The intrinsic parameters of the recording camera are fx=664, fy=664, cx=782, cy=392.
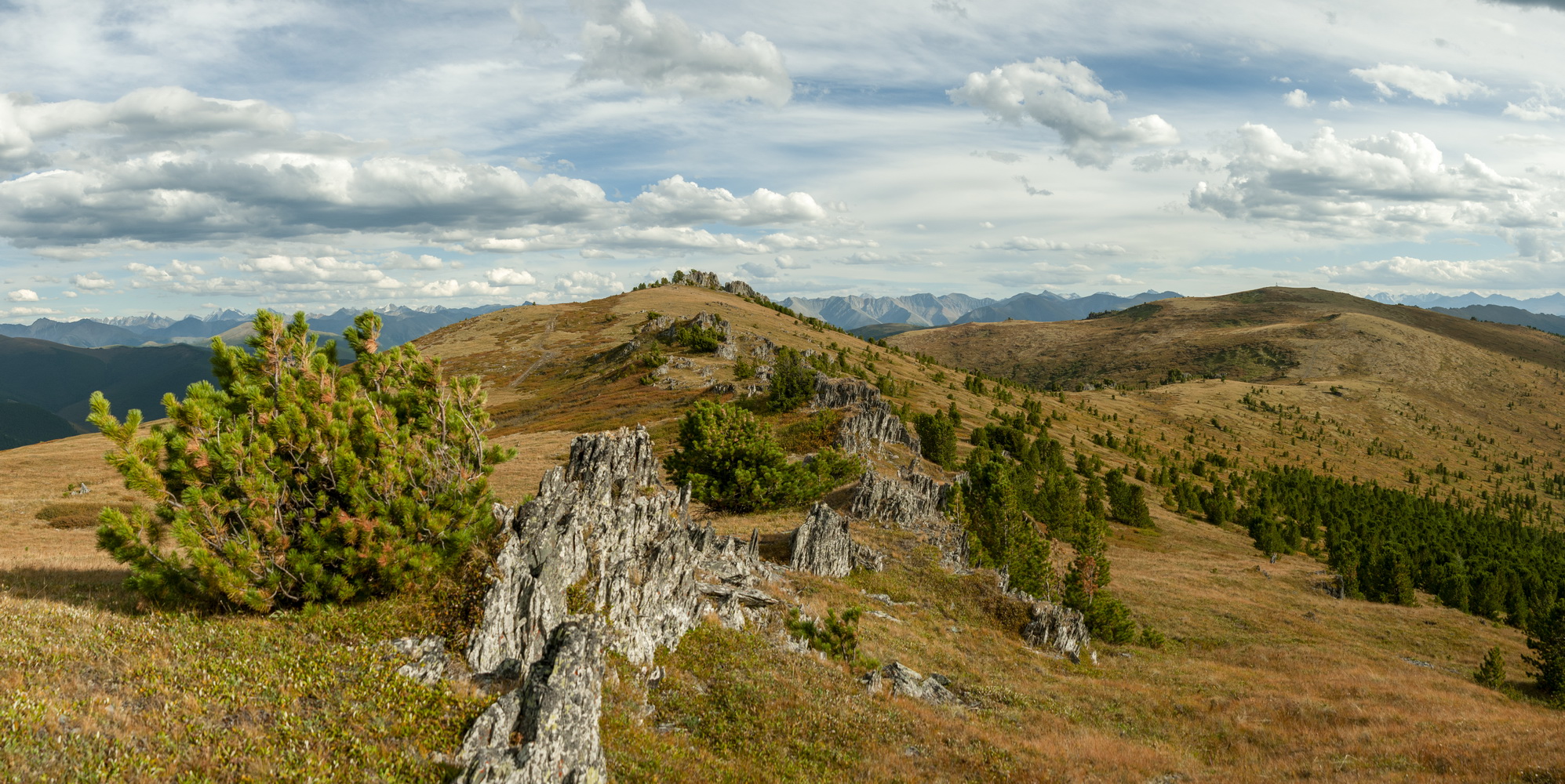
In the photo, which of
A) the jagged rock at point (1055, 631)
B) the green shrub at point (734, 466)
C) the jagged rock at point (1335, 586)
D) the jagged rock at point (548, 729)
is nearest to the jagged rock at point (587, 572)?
the jagged rock at point (548, 729)

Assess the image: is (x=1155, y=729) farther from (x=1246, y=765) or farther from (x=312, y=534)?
(x=312, y=534)

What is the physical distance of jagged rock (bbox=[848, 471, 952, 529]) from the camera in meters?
50.0

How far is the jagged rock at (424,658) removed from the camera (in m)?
14.7

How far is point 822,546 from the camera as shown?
38844mm

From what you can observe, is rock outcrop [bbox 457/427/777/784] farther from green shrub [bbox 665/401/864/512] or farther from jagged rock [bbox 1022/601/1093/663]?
green shrub [bbox 665/401/864/512]

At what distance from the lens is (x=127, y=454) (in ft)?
47.7

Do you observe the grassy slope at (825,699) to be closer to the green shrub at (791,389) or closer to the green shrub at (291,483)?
the green shrub at (291,483)

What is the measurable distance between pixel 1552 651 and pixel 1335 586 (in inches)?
1183

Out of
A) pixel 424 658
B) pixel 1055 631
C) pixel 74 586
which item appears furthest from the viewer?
pixel 1055 631

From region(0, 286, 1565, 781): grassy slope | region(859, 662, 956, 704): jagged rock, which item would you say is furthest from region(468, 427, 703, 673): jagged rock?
region(859, 662, 956, 704): jagged rock

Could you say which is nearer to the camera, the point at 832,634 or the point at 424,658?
the point at 424,658

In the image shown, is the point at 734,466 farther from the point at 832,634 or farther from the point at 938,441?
the point at 938,441

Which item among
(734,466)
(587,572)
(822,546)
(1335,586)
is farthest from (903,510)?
(1335,586)

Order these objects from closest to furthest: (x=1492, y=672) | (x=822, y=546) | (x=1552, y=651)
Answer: (x=822, y=546), (x=1492, y=672), (x=1552, y=651)
